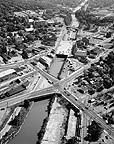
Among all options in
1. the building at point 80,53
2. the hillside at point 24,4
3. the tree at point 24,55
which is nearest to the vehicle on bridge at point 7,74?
the tree at point 24,55

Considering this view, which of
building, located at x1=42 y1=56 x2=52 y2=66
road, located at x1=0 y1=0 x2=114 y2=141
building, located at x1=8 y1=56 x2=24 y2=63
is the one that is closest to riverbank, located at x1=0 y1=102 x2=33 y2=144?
road, located at x1=0 y1=0 x2=114 y2=141

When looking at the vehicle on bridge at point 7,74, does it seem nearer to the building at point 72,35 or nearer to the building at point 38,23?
the building at point 72,35

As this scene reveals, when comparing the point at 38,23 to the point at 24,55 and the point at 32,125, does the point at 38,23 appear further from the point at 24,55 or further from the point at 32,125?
the point at 32,125

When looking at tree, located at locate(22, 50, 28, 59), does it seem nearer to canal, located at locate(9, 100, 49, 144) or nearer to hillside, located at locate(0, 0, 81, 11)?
canal, located at locate(9, 100, 49, 144)

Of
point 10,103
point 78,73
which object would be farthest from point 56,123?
point 78,73

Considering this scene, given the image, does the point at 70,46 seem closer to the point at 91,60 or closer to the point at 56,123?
the point at 91,60

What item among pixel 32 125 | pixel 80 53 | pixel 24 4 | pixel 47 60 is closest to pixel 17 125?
pixel 32 125
